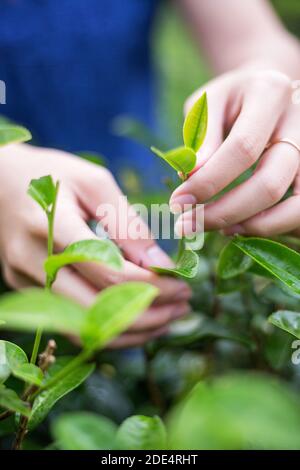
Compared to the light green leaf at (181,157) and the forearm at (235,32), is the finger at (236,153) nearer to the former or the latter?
the light green leaf at (181,157)

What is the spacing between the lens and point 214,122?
0.68 m

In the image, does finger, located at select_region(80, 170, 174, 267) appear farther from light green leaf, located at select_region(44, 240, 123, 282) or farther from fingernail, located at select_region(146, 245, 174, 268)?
light green leaf, located at select_region(44, 240, 123, 282)

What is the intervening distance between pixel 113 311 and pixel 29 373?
12 centimetres

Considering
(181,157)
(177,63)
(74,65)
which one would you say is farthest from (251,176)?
(177,63)

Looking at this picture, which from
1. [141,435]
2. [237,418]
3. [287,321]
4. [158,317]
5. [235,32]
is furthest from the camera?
[235,32]

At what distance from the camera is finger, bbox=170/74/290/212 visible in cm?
58

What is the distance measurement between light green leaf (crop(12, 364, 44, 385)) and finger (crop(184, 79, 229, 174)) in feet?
0.87

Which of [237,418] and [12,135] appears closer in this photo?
[237,418]

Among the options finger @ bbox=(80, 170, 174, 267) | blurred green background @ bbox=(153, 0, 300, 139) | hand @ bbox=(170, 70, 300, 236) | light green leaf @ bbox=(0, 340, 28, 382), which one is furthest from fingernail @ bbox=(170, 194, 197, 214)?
blurred green background @ bbox=(153, 0, 300, 139)

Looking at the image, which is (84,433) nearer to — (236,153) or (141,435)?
(141,435)

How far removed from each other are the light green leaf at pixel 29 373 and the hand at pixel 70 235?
0.23 meters

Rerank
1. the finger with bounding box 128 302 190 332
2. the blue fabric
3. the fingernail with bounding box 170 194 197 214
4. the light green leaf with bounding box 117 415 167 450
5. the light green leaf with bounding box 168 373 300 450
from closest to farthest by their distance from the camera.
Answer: the light green leaf with bounding box 168 373 300 450
the light green leaf with bounding box 117 415 167 450
the fingernail with bounding box 170 194 197 214
the finger with bounding box 128 302 190 332
the blue fabric

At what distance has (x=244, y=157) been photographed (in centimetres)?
60

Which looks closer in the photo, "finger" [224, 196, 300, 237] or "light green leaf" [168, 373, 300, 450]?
"light green leaf" [168, 373, 300, 450]
